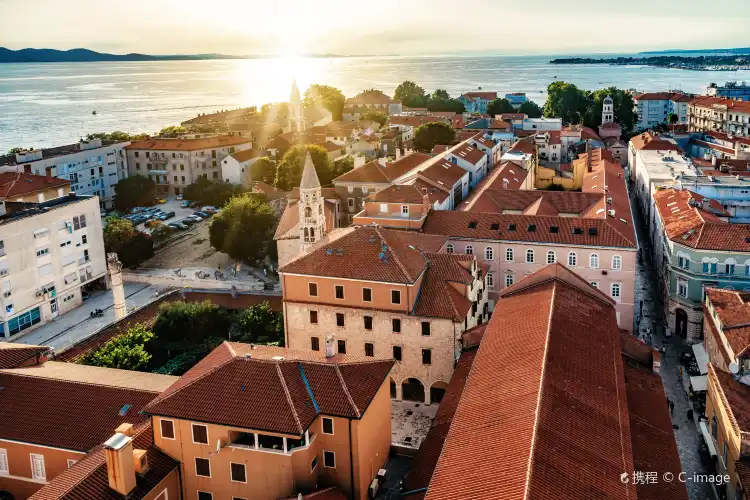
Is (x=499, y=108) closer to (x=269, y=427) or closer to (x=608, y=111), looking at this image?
(x=608, y=111)

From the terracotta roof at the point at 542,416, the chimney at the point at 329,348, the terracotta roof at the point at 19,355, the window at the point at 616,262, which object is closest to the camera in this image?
the terracotta roof at the point at 542,416

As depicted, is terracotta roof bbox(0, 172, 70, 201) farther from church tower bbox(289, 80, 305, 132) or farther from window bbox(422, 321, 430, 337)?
church tower bbox(289, 80, 305, 132)

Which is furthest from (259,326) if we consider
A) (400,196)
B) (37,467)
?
(37,467)

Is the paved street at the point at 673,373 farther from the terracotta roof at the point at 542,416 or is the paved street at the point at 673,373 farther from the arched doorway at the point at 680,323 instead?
the terracotta roof at the point at 542,416

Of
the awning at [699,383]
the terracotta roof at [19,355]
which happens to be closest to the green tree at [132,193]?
the terracotta roof at [19,355]

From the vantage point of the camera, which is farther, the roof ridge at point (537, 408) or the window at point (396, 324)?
the window at point (396, 324)

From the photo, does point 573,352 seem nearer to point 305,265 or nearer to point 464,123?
point 305,265

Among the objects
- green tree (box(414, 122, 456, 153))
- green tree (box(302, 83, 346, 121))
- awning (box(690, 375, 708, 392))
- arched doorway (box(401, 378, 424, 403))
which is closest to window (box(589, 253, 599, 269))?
awning (box(690, 375, 708, 392))
